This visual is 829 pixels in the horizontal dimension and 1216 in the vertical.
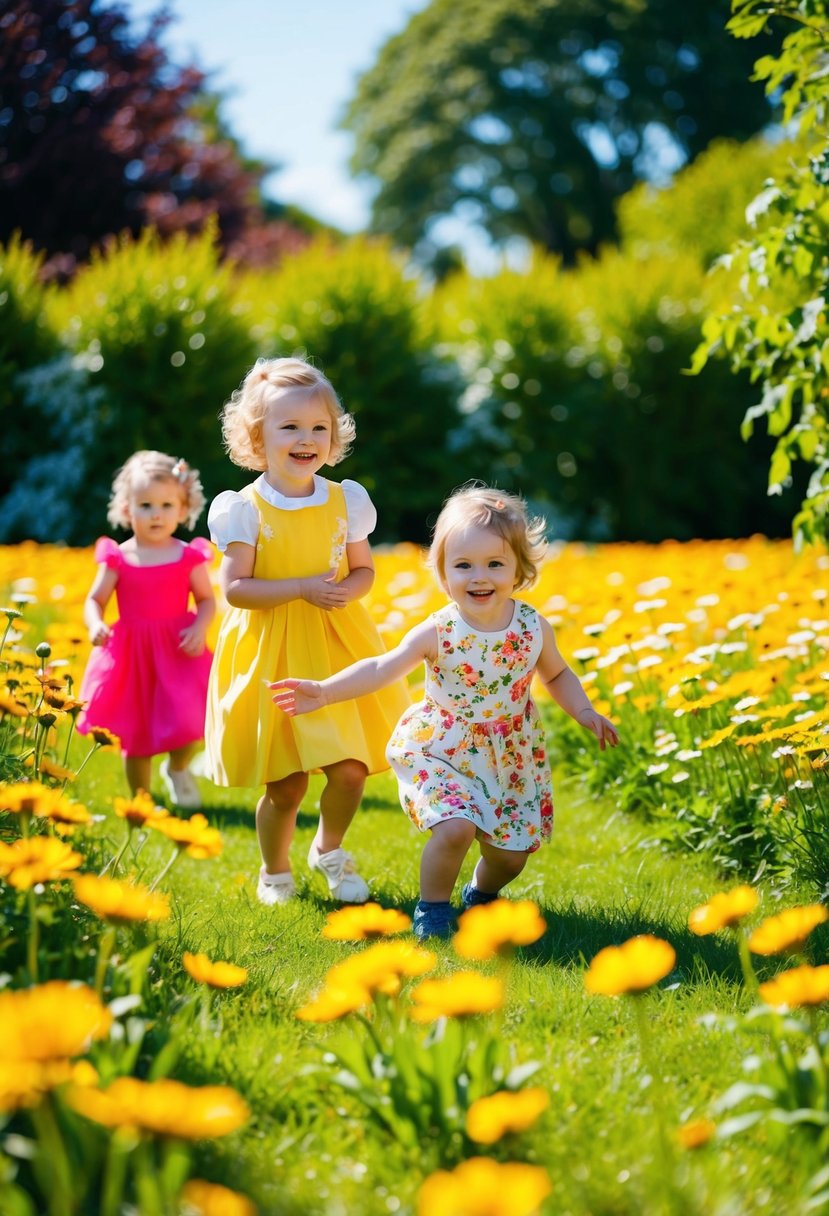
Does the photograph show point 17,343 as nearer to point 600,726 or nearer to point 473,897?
point 473,897

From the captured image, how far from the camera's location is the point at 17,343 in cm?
976

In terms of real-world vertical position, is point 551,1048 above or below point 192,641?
below

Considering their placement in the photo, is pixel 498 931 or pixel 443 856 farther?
pixel 443 856

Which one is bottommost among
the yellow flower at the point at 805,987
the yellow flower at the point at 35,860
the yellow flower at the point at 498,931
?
the yellow flower at the point at 805,987

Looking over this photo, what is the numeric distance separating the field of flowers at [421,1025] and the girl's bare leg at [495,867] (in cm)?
14

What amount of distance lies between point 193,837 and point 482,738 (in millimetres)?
1295

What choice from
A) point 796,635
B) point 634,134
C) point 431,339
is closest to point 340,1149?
point 796,635

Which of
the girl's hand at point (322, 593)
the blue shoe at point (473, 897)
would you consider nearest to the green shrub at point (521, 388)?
the girl's hand at point (322, 593)

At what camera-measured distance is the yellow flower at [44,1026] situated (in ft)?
4.20

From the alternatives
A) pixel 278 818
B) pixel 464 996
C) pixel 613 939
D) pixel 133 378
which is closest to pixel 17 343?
pixel 133 378

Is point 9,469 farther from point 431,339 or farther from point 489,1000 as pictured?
point 489,1000

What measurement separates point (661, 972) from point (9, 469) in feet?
30.1

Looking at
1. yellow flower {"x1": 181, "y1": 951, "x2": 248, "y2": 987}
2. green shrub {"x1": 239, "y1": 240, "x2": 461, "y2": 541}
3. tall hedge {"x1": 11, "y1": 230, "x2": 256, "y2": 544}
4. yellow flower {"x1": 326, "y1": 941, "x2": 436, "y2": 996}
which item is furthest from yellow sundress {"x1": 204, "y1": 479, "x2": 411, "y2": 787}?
green shrub {"x1": 239, "y1": 240, "x2": 461, "y2": 541}

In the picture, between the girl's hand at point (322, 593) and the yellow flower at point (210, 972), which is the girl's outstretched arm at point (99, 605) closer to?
the girl's hand at point (322, 593)
